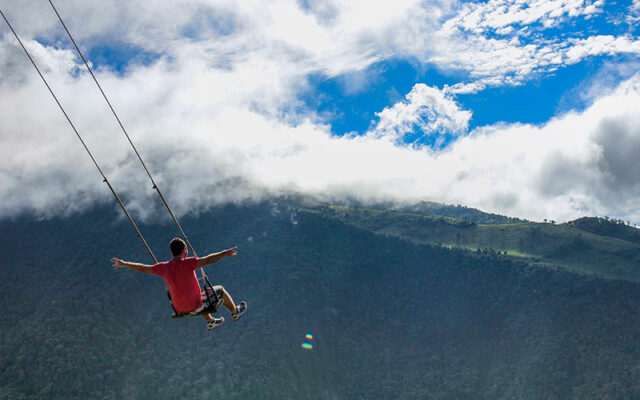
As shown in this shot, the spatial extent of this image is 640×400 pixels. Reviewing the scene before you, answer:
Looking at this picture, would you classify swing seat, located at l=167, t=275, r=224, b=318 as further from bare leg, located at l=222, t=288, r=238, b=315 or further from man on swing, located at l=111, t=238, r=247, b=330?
bare leg, located at l=222, t=288, r=238, b=315

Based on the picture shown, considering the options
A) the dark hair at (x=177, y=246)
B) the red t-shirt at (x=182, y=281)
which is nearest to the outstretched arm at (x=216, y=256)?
the red t-shirt at (x=182, y=281)

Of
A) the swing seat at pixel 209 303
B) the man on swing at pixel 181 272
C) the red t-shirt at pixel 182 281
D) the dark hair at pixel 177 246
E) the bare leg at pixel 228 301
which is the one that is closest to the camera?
the man on swing at pixel 181 272

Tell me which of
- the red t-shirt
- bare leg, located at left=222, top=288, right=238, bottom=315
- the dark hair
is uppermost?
the dark hair

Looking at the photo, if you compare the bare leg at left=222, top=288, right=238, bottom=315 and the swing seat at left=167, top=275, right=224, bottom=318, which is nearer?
the swing seat at left=167, top=275, right=224, bottom=318

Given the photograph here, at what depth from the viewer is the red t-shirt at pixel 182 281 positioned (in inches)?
541

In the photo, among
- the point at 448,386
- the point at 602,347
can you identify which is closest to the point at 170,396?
the point at 448,386

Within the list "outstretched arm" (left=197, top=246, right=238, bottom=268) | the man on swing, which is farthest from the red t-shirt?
"outstretched arm" (left=197, top=246, right=238, bottom=268)

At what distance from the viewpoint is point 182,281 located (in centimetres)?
1423

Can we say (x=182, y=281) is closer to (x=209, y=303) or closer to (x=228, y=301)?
(x=209, y=303)

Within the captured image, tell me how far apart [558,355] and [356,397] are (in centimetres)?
7864

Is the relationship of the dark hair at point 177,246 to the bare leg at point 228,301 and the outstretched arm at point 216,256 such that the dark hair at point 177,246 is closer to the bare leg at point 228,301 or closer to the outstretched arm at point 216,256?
the outstretched arm at point 216,256

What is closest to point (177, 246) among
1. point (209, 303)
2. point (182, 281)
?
point (182, 281)

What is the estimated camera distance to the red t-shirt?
13.7 m

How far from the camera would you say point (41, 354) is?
193 m
